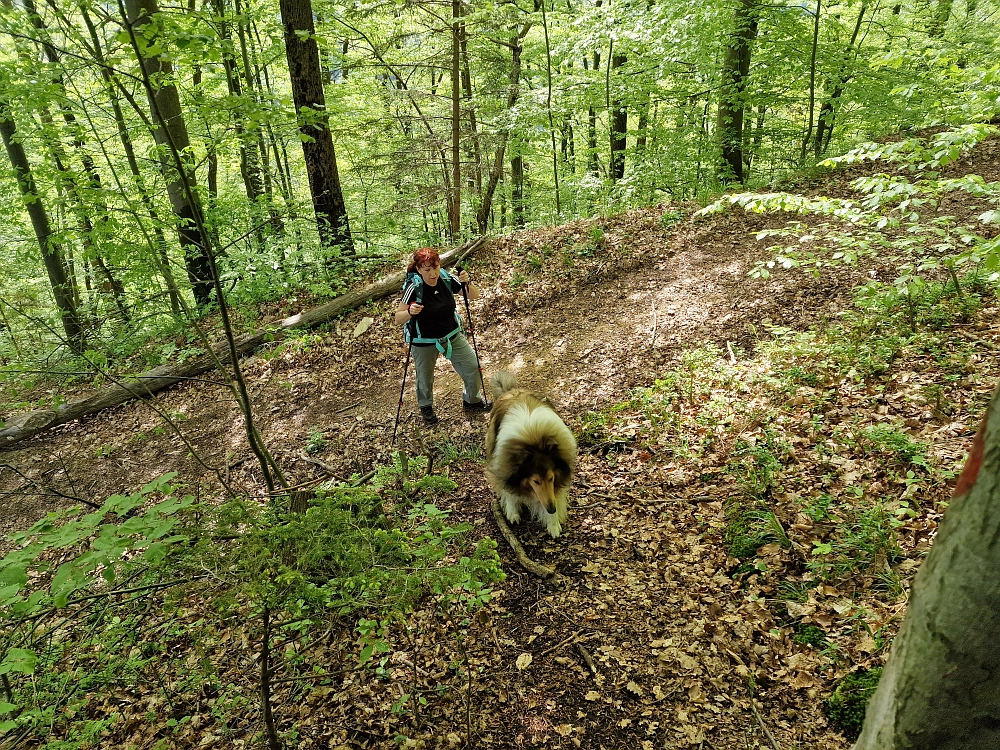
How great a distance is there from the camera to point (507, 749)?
280 cm

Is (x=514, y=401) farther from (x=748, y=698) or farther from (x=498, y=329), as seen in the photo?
(x=498, y=329)

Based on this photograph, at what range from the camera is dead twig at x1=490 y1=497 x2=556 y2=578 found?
394 cm

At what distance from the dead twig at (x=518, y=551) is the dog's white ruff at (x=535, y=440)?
0.24 ft

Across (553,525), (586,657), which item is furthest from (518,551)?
(586,657)

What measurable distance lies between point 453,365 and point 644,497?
9.64 feet

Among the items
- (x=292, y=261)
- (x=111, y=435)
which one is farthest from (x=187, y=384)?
(x=292, y=261)

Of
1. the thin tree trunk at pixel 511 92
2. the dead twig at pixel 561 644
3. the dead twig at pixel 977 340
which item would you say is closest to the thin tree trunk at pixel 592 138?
the thin tree trunk at pixel 511 92

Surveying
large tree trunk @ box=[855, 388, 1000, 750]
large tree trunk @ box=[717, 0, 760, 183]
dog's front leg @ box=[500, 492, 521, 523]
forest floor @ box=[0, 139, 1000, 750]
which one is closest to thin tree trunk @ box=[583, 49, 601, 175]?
large tree trunk @ box=[717, 0, 760, 183]

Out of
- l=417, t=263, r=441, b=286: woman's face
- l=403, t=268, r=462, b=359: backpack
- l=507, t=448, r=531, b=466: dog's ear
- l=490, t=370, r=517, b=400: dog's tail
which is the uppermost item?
l=417, t=263, r=441, b=286: woman's face

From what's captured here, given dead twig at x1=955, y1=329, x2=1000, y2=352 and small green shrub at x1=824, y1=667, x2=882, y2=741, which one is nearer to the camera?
small green shrub at x1=824, y1=667, x2=882, y2=741

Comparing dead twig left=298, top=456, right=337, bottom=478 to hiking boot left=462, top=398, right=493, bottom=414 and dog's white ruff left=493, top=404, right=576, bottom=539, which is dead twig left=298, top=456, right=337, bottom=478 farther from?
dog's white ruff left=493, top=404, right=576, bottom=539

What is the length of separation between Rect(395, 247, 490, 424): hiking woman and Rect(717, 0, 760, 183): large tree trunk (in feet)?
24.3

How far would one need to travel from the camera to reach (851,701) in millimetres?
2566

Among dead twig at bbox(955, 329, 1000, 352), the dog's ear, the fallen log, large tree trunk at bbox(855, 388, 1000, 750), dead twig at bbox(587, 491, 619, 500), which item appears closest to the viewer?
large tree trunk at bbox(855, 388, 1000, 750)
